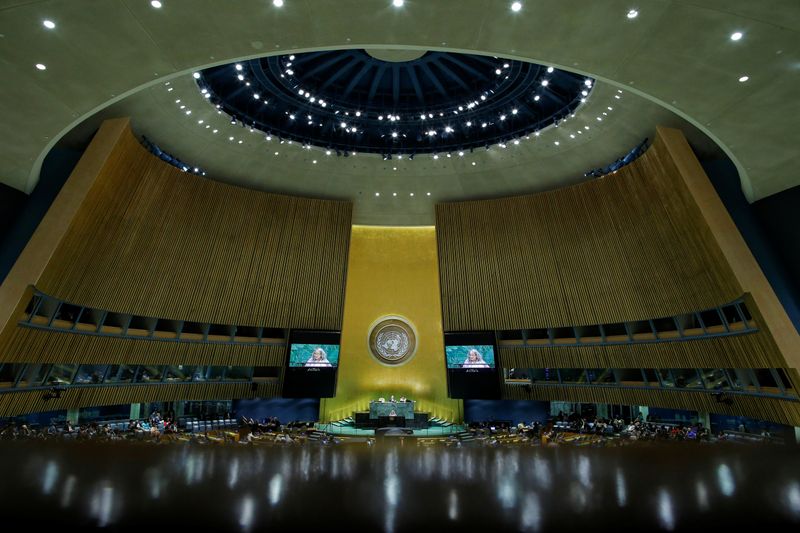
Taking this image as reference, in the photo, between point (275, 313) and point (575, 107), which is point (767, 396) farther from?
point (275, 313)

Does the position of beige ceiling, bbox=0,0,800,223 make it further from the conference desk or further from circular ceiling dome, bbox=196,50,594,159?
the conference desk

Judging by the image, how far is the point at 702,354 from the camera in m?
12.1

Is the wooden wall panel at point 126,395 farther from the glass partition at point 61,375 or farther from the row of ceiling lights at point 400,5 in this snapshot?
the row of ceiling lights at point 400,5

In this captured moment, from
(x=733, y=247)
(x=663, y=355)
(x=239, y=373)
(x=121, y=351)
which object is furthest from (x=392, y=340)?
(x=733, y=247)

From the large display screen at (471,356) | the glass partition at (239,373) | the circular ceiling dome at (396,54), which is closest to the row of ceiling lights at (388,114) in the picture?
the circular ceiling dome at (396,54)

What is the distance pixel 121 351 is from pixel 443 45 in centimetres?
1301

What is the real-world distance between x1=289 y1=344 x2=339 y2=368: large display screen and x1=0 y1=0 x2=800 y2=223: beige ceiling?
33.3ft

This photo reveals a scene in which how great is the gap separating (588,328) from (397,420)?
864 cm

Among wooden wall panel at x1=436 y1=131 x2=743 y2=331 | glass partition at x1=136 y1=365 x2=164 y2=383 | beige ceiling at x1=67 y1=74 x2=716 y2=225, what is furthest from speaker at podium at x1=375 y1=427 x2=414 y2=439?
beige ceiling at x1=67 y1=74 x2=716 y2=225

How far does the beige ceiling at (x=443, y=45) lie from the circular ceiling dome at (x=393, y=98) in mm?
3868

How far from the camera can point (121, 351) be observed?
13.4m

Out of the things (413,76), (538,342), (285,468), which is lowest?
(285,468)

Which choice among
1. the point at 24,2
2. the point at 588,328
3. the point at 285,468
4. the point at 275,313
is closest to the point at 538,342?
the point at 588,328

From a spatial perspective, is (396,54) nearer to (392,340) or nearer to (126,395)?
(392,340)
